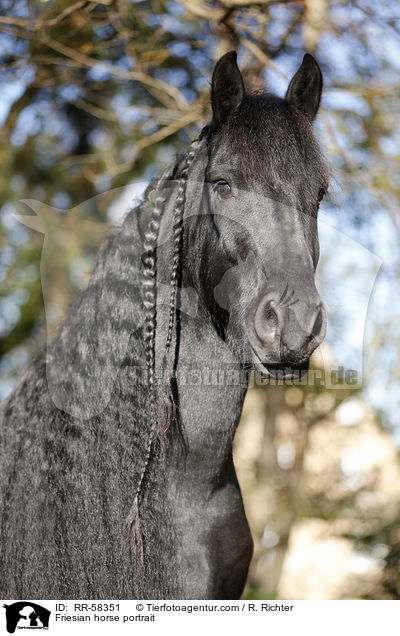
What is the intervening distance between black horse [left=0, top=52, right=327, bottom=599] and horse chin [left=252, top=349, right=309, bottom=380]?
0.49 feet

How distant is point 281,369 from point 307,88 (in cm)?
105

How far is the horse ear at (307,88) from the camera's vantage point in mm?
1909

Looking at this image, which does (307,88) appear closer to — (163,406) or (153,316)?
(153,316)

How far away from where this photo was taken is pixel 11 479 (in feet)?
6.23

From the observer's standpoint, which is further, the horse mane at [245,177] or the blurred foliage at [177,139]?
the blurred foliage at [177,139]

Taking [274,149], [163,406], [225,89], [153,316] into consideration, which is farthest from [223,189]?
[163,406]

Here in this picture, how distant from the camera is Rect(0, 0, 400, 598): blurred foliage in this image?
14.8 feet

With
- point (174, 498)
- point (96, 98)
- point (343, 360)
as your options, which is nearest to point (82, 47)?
point (96, 98)

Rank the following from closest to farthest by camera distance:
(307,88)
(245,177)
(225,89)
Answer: (245,177) → (225,89) → (307,88)

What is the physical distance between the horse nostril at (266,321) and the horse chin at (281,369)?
0.25 feet

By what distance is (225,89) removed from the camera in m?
1.81

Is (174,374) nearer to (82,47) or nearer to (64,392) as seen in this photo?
(64,392)
